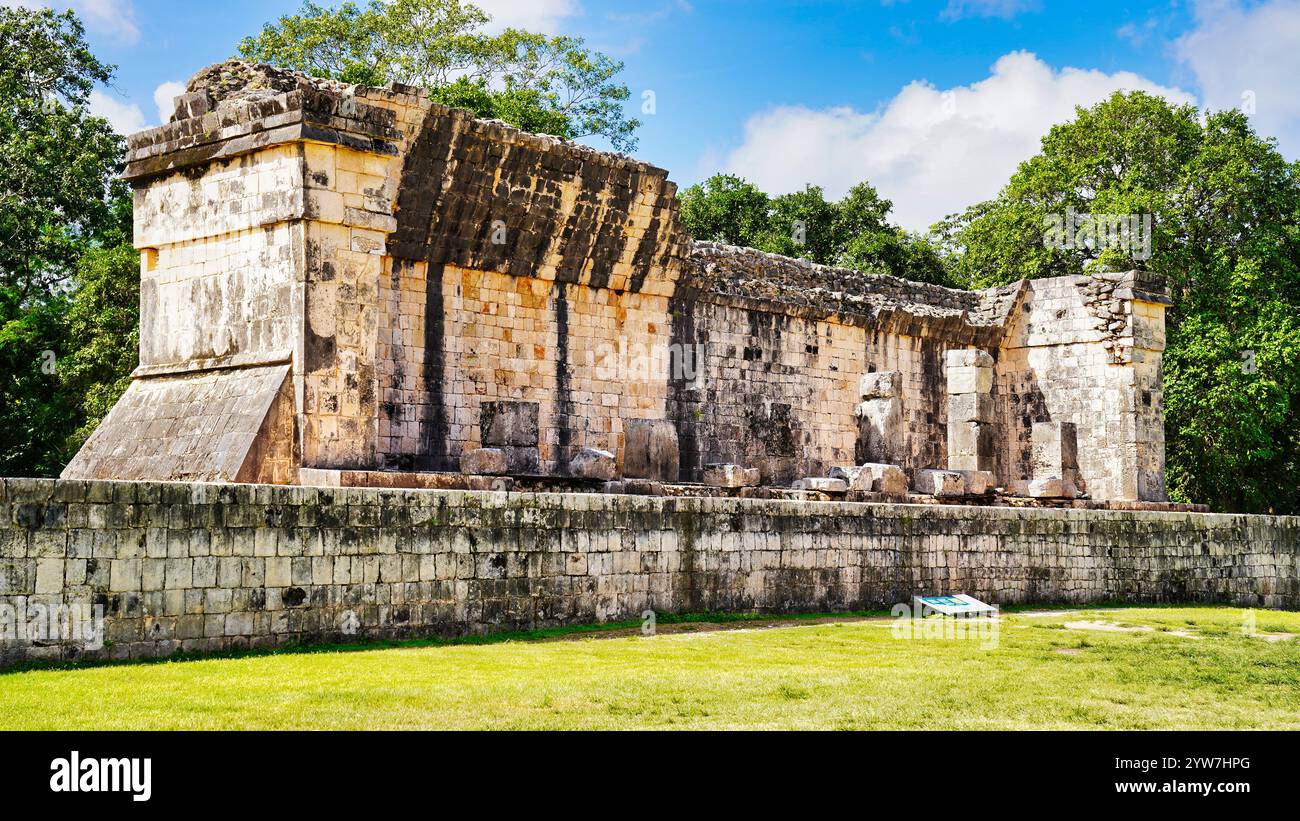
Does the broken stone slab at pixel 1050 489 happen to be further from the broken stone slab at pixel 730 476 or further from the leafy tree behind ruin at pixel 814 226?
the leafy tree behind ruin at pixel 814 226

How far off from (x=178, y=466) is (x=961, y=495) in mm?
11473

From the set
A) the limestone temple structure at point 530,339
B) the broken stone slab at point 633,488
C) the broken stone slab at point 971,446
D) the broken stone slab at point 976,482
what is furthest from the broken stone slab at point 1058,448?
the broken stone slab at point 633,488

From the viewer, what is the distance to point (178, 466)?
559 inches

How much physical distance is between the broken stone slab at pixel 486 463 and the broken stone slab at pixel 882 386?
7.64m

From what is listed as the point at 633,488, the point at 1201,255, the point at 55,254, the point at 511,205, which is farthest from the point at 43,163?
the point at 1201,255

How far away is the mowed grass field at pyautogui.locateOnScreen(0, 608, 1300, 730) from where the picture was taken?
28.2ft

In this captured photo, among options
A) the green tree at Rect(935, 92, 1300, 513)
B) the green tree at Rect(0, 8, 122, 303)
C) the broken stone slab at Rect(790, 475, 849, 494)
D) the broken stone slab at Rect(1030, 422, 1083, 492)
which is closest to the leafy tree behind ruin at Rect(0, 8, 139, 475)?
the green tree at Rect(0, 8, 122, 303)

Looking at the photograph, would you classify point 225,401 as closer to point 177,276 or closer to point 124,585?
point 177,276

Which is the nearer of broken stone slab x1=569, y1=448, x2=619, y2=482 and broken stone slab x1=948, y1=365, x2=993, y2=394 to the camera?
broken stone slab x1=569, y1=448, x2=619, y2=482

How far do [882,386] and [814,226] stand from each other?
15579 millimetres

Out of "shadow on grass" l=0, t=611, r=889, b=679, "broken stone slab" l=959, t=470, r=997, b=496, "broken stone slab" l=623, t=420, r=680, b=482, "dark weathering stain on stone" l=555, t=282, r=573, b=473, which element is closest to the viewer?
"shadow on grass" l=0, t=611, r=889, b=679

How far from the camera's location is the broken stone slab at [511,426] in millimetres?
17141

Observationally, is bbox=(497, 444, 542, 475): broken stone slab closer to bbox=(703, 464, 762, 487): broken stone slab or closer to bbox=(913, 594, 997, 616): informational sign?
bbox=(703, 464, 762, 487): broken stone slab

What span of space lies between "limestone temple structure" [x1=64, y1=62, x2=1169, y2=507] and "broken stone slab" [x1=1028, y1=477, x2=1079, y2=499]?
0.16 ft
